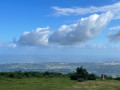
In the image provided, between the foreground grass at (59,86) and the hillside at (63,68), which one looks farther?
the hillside at (63,68)

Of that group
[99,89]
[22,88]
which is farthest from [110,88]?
[22,88]

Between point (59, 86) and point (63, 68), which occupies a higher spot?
point (59, 86)

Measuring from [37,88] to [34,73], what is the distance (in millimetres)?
10312

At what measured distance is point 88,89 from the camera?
46.1ft

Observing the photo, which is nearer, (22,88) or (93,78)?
(22,88)

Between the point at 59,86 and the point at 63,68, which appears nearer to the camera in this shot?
the point at 59,86

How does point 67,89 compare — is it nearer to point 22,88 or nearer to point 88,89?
point 88,89

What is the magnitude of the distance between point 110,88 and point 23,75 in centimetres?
1195

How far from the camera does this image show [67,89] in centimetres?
1386

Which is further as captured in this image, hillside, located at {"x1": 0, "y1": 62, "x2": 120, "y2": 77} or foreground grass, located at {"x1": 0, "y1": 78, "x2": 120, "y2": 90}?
hillside, located at {"x1": 0, "y1": 62, "x2": 120, "y2": 77}

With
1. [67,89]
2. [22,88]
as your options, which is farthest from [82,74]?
[22,88]

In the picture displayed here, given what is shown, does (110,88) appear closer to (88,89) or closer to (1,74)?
(88,89)

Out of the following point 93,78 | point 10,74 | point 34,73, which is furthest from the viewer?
point 34,73

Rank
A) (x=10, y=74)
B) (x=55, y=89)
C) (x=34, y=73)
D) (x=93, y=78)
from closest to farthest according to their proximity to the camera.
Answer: (x=55, y=89) → (x=93, y=78) → (x=10, y=74) → (x=34, y=73)
